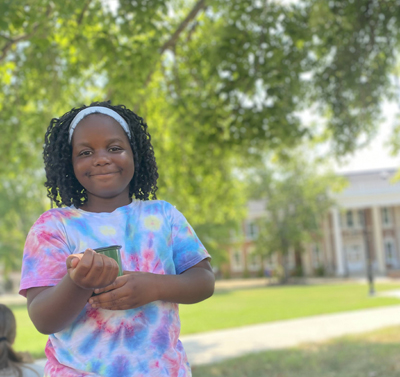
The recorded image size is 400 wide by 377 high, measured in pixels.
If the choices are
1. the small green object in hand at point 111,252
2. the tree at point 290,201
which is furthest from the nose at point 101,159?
the tree at point 290,201

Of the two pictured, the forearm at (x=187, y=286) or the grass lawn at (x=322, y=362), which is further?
the grass lawn at (x=322, y=362)

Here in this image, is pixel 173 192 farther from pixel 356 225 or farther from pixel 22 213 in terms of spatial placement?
pixel 356 225

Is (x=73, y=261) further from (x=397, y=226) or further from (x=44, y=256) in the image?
(x=397, y=226)

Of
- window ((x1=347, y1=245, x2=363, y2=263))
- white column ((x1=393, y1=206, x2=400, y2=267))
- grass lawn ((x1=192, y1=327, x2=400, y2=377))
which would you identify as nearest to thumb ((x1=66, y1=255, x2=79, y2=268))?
grass lawn ((x1=192, y1=327, x2=400, y2=377))

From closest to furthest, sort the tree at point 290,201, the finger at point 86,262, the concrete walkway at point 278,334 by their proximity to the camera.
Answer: the finger at point 86,262 → the concrete walkway at point 278,334 → the tree at point 290,201

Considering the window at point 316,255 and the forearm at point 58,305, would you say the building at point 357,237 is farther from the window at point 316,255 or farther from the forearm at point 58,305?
the forearm at point 58,305

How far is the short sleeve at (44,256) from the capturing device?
4.86 ft

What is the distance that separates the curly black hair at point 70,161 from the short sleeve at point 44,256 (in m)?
0.22

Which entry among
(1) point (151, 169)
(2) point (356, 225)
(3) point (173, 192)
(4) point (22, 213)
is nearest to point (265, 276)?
(2) point (356, 225)

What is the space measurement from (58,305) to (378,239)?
52.6 meters

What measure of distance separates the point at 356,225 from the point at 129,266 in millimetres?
55912

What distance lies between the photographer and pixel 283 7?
820cm

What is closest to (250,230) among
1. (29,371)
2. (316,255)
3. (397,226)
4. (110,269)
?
(316,255)

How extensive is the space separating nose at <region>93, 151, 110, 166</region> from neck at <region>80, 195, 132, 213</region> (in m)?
0.14
